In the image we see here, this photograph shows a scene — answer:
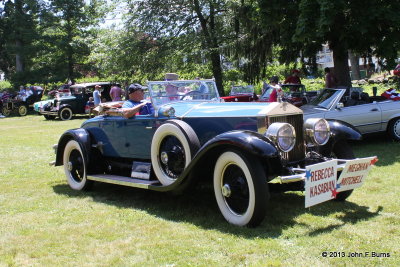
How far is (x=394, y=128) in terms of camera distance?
9.30 meters

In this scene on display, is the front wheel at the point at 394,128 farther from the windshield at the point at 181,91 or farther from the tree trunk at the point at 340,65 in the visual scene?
the windshield at the point at 181,91

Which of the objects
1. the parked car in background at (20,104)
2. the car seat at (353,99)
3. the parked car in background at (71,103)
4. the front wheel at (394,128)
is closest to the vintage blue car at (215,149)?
the car seat at (353,99)

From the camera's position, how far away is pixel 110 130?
621cm

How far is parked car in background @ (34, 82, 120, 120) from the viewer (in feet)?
70.6

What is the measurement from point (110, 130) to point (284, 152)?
9.12 ft

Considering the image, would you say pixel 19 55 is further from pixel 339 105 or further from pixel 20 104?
pixel 339 105

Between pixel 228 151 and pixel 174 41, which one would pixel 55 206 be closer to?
pixel 228 151

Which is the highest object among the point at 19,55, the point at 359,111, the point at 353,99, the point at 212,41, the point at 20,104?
the point at 19,55

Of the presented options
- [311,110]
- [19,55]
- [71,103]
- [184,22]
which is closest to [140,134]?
[311,110]

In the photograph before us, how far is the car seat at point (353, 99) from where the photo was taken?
9266 mm

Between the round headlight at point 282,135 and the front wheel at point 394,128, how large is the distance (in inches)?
228

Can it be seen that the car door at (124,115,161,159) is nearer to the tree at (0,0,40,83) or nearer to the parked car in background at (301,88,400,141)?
the parked car in background at (301,88,400,141)

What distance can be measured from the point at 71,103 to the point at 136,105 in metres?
17.0

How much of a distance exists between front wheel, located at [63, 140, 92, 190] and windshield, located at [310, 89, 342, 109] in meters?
5.27
